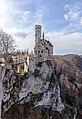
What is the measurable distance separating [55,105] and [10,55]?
11417mm

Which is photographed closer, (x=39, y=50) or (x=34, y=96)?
(x=34, y=96)

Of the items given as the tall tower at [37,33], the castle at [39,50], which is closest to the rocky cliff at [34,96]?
the castle at [39,50]

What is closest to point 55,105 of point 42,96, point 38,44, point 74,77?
point 42,96

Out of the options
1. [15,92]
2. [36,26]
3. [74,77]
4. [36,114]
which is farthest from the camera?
[74,77]

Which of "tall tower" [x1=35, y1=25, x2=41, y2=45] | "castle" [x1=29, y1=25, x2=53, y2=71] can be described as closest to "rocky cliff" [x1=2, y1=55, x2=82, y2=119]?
"castle" [x1=29, y1=25, x2=53, y2=71]

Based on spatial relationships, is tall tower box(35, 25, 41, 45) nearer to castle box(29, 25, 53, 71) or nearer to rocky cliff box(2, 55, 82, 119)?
castle box(29, 25, 53, 71)

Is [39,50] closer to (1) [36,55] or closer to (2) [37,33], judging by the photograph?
(1) [36,55]

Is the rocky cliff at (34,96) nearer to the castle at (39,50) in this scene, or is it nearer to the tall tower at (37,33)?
the castle at (39,50)

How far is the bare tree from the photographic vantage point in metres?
47.6

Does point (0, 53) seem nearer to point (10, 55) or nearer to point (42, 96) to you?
point (10, 55)

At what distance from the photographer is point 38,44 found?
48.8 metres

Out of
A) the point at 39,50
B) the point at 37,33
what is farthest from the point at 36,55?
the point at 37,33

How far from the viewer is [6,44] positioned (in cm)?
4788

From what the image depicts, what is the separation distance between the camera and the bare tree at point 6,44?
47625 mm
